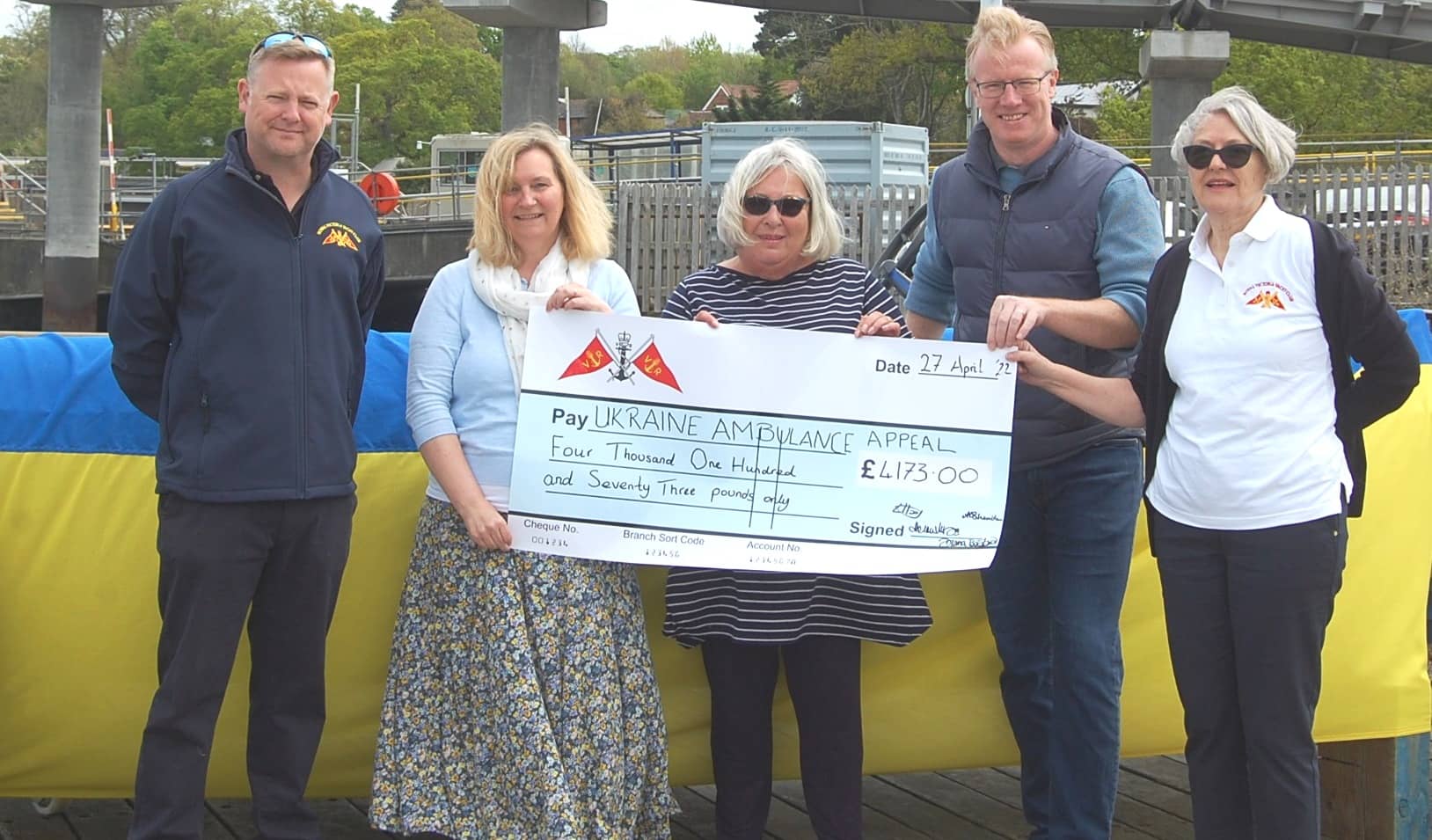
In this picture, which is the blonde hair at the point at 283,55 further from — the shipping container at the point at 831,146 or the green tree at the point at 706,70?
the green tree at the point at 706,70

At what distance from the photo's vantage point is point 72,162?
2550 centimetres

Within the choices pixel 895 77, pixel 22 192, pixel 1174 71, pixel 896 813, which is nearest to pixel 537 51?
pixel 1174 71

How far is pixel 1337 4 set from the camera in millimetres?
21109

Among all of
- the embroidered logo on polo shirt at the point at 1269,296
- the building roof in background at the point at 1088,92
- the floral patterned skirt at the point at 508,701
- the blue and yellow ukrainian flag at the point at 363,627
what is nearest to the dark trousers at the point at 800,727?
the floral patterned skirt at the point at 508,701

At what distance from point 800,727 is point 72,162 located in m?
25.1

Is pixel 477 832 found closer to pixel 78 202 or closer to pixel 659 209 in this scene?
pixel 659 209

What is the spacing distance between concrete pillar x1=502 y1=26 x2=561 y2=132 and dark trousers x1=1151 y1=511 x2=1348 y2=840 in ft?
60.5

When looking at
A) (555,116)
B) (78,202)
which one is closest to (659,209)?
(555,116)

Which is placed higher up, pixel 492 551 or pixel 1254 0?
pixel 1254 0

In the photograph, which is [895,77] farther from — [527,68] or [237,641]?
[237,641]

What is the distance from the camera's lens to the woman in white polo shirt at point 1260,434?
3.04 m

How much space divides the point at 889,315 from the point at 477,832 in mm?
1528

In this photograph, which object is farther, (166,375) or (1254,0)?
(1254,0)
